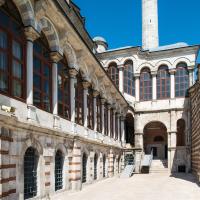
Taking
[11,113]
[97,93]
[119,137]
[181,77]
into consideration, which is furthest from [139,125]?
[11,113]

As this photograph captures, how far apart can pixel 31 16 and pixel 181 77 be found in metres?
25.7

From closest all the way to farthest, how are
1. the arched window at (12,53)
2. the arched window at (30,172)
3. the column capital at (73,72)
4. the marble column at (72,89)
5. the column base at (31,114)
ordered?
1. the arched window at (12,53)
2. the arched window at (30,172)
3. the column base at (31,114)
4. the marble column at (72,89)
5. the column capital at (73,72)

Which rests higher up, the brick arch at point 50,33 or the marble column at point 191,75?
the marble column at point 191,75

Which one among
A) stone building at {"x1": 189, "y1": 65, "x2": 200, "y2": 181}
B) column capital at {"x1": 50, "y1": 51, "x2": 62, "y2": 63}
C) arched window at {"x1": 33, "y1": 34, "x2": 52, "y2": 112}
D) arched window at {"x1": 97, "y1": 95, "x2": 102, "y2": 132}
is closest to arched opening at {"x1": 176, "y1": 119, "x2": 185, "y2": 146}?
stone building at {"x1": 189, "y1": 65, "x2": 200, "y2": 181}

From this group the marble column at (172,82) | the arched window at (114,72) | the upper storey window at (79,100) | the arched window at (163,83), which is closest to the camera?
the upper storey window at (79,100)

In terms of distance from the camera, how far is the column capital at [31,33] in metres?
12.2

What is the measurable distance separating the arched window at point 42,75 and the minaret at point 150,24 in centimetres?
2871

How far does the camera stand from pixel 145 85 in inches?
1426

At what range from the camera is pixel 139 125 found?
3553 centimetres

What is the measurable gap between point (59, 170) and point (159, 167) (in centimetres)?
2030

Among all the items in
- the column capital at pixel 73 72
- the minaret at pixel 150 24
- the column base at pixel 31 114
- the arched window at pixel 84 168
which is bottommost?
the arched window at pixel 84 168

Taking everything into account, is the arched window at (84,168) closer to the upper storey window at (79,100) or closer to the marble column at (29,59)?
the upper storey window at (79,100)

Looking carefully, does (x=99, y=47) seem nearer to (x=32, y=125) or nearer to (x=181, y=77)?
(x=181, y=77)

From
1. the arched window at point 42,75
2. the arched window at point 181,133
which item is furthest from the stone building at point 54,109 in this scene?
the arched window at point 181,133
